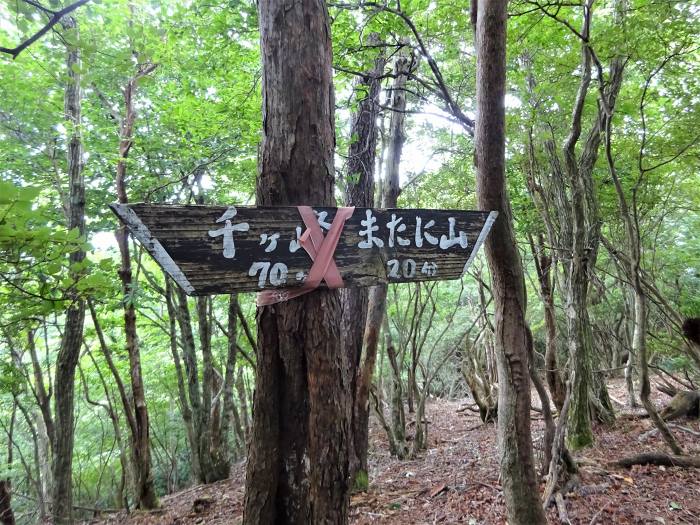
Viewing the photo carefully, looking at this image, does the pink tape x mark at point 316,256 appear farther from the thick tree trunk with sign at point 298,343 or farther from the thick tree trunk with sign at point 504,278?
the thick tree trunk with sign at point 504,278

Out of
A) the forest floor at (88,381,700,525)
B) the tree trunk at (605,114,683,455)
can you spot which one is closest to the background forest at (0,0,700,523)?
the tree trunk at (605,114,683,455)

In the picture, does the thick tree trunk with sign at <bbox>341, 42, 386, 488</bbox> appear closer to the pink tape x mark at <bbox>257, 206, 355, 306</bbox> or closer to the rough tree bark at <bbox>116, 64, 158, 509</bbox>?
the rough tree bark at <bbox>116, 64, 158, 509</bbox>

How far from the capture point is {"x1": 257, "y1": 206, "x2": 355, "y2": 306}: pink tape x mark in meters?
→ 1.52

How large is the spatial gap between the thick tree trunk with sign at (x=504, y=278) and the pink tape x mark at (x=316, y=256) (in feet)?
4.87

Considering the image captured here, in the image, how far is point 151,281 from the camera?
8375 mm

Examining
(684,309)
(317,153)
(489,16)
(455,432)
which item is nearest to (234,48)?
(489,16)

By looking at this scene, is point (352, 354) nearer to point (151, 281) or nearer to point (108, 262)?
point (108, 262)

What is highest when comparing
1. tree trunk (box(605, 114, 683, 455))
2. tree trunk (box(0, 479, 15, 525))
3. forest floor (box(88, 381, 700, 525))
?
tree trunk (box(605, 114, 683, 455))

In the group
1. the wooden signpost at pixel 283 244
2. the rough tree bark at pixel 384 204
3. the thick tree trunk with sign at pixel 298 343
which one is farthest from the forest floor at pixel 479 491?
the wooden signpost at pixel 283 244

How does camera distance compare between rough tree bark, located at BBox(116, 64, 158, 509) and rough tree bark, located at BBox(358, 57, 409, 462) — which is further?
rough tree bark, located at BBox(116, 64, 158, 509)

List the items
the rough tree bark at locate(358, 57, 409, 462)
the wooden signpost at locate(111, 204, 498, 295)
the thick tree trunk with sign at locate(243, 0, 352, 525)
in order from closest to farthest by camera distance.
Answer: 1. the wooden signpost at locate(111, 204, 498, 295)
2. the thick tree trunk with sign at locate(243, 0, 352, 525)
3. the rough tree bark at locate(358, 57, 409, 462)

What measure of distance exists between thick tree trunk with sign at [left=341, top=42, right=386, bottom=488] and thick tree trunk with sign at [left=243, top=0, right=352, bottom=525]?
3076 millimetres

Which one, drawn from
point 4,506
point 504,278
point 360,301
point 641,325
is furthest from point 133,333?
point 641,325

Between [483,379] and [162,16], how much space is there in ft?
30.0
